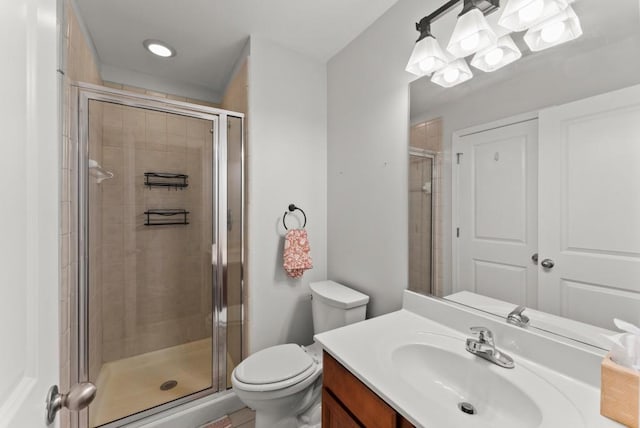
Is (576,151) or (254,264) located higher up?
(576,151)

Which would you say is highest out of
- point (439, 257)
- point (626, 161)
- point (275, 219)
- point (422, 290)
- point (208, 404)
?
point (626, 161)

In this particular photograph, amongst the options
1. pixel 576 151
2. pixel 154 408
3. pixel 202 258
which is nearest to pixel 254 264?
pixel 202 258

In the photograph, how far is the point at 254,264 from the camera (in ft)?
5.77

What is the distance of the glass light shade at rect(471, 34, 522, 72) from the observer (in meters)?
0.97

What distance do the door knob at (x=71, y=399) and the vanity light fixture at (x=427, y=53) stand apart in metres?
1.49

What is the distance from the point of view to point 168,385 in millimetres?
1801

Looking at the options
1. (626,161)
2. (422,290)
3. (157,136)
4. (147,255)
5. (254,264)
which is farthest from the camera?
(147,255)

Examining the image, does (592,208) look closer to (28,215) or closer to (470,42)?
(470,42)

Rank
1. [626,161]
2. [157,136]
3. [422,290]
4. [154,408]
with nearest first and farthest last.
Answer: [626,161] → [422,290] → [154,408] → [157,136]

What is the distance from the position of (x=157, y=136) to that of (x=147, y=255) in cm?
92

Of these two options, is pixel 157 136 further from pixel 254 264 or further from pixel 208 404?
pixel 208 404

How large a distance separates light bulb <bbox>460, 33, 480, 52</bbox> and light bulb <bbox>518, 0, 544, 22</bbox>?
0.14 m

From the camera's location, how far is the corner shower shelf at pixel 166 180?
2.02m

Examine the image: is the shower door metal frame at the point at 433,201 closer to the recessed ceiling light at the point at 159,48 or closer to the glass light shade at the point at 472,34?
the glass light shade at the point at 472,34
